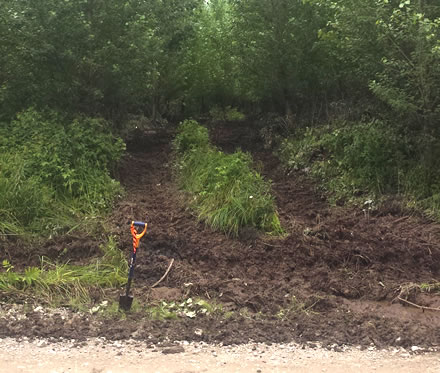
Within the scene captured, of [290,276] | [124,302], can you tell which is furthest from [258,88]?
[124,302]

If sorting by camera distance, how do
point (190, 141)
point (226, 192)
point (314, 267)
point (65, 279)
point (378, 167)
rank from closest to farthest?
point (65, 279), point (314, 267), point (226, 192), point (378, 167), point (190, 141)

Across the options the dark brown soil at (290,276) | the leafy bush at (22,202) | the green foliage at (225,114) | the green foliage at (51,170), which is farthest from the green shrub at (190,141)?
the green foliage at (225,114)

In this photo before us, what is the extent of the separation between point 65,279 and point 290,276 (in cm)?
246

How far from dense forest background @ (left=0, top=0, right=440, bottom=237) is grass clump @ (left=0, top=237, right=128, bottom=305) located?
3.68 feet

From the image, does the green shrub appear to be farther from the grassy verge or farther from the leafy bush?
the leafy bush

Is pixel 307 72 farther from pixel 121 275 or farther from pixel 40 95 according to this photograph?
pixel 121 275

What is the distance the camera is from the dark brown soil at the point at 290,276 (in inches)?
182

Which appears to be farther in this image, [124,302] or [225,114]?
[225,114]

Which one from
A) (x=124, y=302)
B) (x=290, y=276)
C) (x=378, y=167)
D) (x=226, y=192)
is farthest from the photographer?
(x=378, y=167)

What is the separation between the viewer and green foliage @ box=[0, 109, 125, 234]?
6.95 meters

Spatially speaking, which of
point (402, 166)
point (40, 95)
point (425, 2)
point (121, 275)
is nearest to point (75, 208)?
point (121, 275)

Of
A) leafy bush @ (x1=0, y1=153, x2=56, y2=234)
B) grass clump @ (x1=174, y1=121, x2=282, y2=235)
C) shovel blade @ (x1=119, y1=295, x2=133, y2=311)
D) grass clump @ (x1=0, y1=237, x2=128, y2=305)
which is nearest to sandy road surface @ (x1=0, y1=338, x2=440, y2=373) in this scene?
shovel blade @ (x1=119, y1=295, x2=133, y2=311)

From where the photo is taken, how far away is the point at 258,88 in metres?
12.9

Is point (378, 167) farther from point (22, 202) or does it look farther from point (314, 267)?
point (22, 202)
